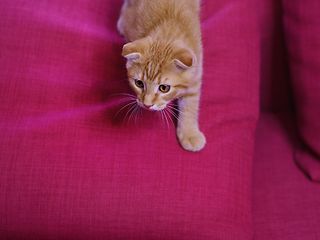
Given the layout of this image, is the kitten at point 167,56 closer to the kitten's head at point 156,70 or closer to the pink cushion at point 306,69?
the kitten's head at point 156,70

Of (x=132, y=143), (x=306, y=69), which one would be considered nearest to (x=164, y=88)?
(x=132, y=143)

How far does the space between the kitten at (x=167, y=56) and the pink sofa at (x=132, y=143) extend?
0.14 ft

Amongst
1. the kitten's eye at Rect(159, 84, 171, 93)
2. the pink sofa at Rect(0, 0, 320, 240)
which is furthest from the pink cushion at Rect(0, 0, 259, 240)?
the kitten's eye at Rect(159, 84, 171, 93)

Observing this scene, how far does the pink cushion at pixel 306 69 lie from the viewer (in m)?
1.02

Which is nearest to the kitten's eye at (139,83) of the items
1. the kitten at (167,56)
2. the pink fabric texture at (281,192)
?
the kitten at (167,56)

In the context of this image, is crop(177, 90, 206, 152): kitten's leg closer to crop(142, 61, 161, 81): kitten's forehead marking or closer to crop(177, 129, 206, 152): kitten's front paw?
crop(177, 129, 206, 152): kitten's front paw

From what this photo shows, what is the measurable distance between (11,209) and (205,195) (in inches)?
16.5

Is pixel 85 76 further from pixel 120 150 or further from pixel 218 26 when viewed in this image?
pixel 218 26

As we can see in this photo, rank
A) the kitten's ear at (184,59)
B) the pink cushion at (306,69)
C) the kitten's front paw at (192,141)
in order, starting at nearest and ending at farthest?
1. the kitten's ear at (184,59)
2. the kitten's front paw at (192,141)
3. the pink cushion at (306,69)

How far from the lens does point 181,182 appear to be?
0.87m

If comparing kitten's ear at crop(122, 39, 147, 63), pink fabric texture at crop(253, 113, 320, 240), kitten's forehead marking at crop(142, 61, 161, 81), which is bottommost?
pink fabric texture at crop(253, 113, 320, 240)

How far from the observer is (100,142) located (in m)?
0.89

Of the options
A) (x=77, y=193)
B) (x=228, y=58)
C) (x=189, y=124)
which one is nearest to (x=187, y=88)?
(x=189, y=124)

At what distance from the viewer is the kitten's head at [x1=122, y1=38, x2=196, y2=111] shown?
0.83m
